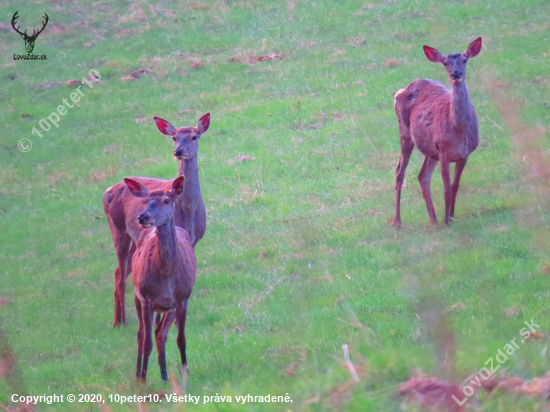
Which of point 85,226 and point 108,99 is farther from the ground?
point 108,99

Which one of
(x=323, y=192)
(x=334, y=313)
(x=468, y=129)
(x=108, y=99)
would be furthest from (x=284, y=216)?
(x=108, y=99)

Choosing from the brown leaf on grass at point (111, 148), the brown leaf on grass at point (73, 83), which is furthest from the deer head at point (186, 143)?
the brown leaf on grass at point (73, 83)

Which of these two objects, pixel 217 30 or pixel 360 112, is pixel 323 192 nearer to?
pixel 360 112

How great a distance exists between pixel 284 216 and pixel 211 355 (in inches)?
212

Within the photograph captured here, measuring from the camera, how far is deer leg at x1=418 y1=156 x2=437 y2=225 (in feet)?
38.2

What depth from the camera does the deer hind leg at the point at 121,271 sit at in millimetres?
10031

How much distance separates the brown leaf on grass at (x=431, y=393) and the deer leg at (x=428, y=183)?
23.0ft

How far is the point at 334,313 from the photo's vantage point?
8969 millimetres

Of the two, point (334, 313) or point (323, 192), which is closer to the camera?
point (334, 313)

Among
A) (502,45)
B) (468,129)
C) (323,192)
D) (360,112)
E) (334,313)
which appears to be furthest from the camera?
(502,45)

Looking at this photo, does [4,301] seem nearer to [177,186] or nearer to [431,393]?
[177,186]

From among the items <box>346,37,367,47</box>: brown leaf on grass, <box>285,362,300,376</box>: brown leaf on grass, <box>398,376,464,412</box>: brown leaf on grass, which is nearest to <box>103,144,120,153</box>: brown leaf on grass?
<box>346,37,367,47</box>: brown leaf on grass

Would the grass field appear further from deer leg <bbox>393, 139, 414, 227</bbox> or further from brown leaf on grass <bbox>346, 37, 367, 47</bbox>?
deer leg <bbox>393, 139, 414, 227</bbox>

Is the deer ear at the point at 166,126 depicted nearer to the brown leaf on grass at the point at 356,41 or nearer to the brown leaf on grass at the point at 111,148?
the brown leaf on grass at the point at 111,148
